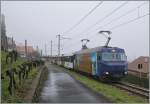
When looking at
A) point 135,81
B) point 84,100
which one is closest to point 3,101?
point 84,100

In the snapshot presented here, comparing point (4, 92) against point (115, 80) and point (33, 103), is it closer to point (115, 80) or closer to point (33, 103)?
point (33, 103)

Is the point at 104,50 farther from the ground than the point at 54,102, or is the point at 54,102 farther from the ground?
the point at 104,50

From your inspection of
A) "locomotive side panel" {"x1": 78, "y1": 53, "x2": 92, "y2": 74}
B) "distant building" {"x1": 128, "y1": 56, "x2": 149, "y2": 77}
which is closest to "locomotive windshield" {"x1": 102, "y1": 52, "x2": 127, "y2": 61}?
"distant building" {"x1": 128, "y1": 56, "x2": 149, "y2": 77}

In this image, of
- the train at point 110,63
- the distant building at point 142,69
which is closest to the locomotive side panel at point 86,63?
the train at point 110,63

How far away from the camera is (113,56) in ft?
101

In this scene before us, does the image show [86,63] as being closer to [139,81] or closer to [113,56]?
[113,56]

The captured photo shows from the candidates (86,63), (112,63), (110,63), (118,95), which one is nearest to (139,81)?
(112,63)

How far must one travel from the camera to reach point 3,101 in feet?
43.4

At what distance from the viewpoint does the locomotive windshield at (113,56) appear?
30469 millimetres

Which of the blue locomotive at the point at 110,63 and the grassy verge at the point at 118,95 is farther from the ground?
the blue locomotive at the point at 110,63

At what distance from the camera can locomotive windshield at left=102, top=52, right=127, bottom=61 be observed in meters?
30.5

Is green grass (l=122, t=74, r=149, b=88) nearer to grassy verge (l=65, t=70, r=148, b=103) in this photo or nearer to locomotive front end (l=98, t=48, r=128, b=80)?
locomotive front end (l=98, t=48, r=128, b=80)

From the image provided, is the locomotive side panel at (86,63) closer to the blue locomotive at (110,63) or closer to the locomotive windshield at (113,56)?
the blue locomotive at (110,63)

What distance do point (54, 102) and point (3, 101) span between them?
1972mm
